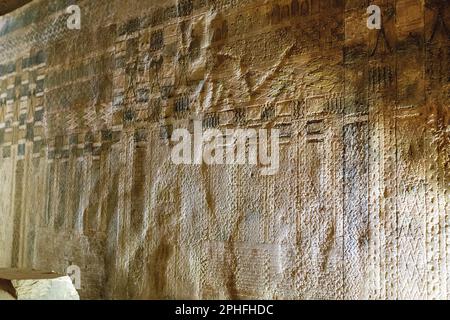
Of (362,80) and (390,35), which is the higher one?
(390,35)

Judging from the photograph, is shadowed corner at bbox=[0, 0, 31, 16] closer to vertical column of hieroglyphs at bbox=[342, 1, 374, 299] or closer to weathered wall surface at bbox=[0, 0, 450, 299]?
weathered wall surface at bbox=[0, 0, 450, 299]

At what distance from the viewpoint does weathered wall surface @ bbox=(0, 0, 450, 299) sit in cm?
265

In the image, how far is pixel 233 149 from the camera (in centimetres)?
336

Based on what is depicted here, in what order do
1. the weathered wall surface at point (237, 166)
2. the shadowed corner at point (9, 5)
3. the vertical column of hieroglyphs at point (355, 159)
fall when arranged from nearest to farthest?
the weathered wall surface at point (237, 166), the vertical column of hieroglyphs at point (355, 159), the shadowed corner at point (9, 5)

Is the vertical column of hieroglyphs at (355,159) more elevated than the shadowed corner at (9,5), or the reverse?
the shadowed corner at (9,5)

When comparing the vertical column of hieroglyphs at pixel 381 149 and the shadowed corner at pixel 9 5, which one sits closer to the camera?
the vertical column of hieroglyphs at pixel 381 149

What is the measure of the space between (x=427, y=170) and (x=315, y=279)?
891 millimetres

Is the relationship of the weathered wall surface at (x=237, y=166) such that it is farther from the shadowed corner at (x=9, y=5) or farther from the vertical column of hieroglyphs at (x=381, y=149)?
the shadowed corner at (x=9, y=5)

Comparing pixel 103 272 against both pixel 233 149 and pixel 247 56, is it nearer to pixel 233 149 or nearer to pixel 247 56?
pixel 233 149

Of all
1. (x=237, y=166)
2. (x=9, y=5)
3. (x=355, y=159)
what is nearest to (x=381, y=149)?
(x=355, y=159)

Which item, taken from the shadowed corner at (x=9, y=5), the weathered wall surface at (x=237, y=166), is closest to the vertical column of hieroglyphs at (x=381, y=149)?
the weathered wall surface at (x=237, y=166)

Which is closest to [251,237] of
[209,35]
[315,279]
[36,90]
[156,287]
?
[315,279]

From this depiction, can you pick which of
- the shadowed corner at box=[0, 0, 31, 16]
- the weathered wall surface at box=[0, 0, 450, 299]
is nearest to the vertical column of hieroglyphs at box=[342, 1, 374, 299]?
the weathered wall surface at box=[0, 0, 450, 299]

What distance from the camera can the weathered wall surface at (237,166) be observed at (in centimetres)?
265
